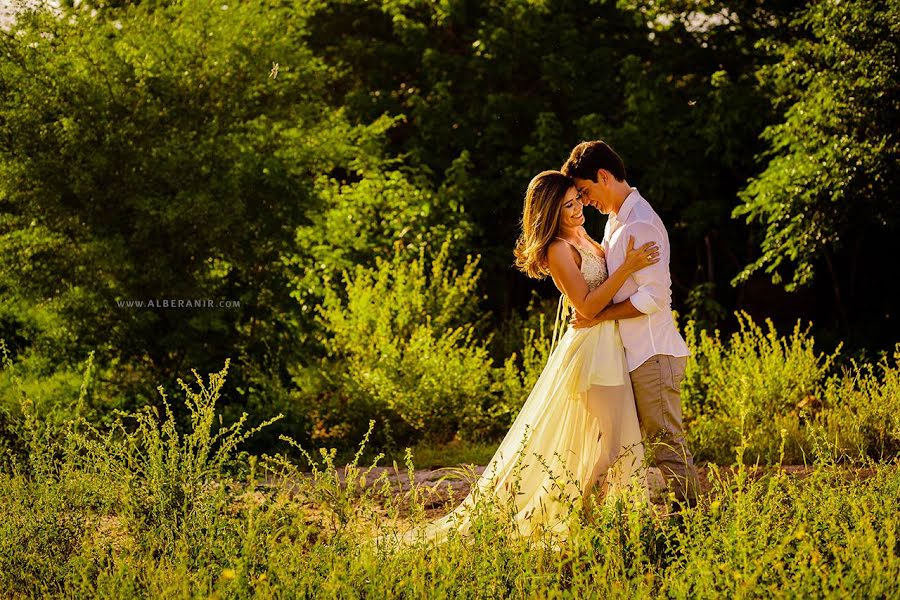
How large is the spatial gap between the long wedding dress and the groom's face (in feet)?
0.85

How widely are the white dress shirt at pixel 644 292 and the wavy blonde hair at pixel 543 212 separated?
291mm

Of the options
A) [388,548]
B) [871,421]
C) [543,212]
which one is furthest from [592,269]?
[871,421]

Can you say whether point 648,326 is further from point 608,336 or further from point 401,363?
point 401,363

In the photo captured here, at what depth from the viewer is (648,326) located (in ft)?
15.8

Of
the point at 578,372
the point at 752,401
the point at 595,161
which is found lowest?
the point at 752,401

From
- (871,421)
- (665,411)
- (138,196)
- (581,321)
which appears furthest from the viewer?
(138,196)

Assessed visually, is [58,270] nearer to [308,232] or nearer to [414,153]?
[308,232]

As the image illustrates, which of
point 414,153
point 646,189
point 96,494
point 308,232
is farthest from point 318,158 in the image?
point 96,494

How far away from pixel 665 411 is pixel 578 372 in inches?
17.9

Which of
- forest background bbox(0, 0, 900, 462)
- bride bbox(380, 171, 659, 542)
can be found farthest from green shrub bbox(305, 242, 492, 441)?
bride bbox(380, 171, 659, 542)

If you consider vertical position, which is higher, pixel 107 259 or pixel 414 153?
pixel 414 153

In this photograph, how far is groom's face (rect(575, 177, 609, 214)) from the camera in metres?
4.94

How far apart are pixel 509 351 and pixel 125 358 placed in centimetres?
401

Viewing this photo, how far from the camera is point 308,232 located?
9891 millimetres
